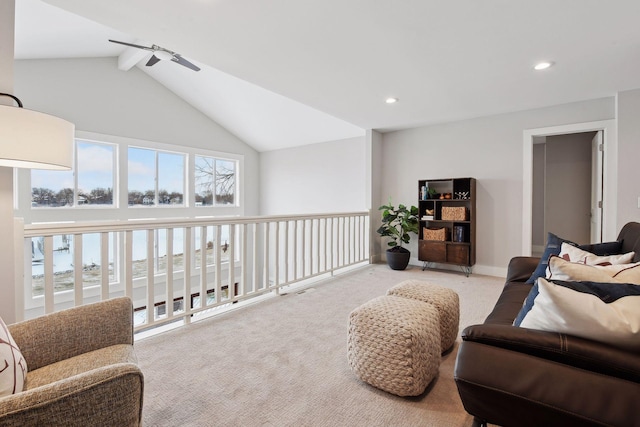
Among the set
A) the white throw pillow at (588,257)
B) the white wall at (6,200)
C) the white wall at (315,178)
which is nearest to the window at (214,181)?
the white wall at (315,178)

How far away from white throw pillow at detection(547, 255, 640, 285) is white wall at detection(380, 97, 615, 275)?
3.18 m

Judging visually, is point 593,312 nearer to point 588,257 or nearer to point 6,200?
point 588,257

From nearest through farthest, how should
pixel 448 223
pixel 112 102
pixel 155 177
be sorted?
1. pixel 448 223
2. pixel 112 102
3. pixel 155 177

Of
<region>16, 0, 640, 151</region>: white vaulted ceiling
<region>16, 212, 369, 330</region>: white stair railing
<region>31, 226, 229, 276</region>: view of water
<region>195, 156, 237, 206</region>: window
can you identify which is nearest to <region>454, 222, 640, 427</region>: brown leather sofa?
<region>16, 212, 369, 330</region>: white stair railing

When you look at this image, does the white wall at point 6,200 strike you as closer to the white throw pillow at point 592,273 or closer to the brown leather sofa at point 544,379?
the brown leather sofa at point 544,379

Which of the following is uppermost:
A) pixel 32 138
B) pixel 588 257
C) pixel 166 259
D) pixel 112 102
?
pixel 112 102

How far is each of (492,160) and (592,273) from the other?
3.47 meters

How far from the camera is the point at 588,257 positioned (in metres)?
1.73

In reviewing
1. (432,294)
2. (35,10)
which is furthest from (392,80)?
(35,10)

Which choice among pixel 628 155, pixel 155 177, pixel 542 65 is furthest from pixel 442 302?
pixel 155 177

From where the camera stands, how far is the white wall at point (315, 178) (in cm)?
585

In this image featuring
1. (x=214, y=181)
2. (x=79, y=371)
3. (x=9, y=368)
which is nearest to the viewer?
(x=9, y=368)

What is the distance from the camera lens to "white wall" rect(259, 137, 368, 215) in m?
5.85

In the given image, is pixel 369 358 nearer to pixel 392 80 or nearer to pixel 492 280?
pixel 392 80
